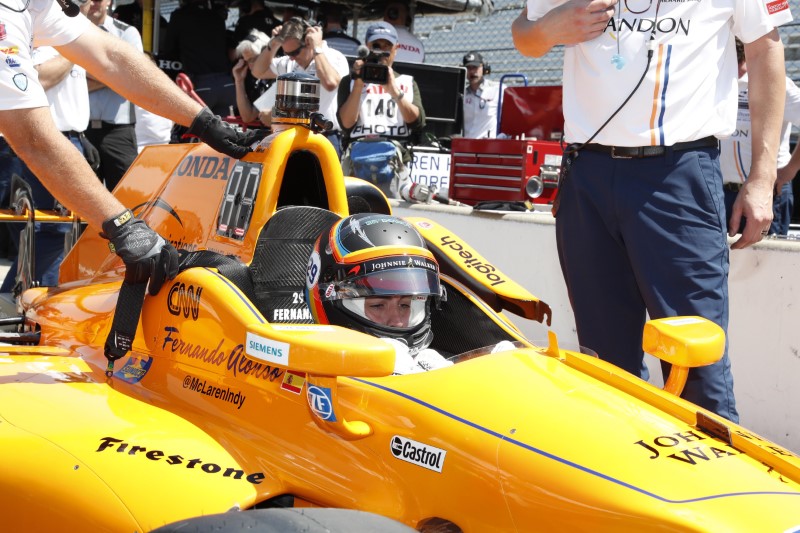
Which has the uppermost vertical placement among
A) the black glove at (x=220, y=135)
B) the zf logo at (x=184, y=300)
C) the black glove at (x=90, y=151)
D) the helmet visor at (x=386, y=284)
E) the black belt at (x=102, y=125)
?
the black glove at (x=220, y=135)

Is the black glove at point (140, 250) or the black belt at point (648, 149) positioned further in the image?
the black belt at point (648, 149)

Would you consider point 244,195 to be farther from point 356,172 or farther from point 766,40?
point 356,172

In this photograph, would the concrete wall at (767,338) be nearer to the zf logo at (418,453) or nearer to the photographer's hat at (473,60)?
the zf logo at (418,453)

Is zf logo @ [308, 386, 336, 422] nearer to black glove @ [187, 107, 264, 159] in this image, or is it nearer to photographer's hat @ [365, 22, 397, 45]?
black glove @ [187, 107, 264, 159]

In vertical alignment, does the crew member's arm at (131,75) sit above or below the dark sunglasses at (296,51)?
below

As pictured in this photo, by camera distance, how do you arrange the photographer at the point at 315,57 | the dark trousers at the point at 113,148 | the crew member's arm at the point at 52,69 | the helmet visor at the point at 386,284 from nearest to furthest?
the helmet visor at the point at 386,284 → the crew member's arm at the point at 52,69 → the dark trousers at the point at 113,148 → the photographer at the point at 315,57

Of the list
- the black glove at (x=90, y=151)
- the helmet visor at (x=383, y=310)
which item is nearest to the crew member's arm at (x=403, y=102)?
the black glove at (x=90, y=151)

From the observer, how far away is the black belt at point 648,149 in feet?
11.1

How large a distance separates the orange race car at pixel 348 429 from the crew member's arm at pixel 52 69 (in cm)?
322

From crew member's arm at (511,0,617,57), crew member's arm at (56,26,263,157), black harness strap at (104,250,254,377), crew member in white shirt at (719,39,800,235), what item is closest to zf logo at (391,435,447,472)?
black harness strap at (104,250,254,377)

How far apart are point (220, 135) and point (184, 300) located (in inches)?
42.8

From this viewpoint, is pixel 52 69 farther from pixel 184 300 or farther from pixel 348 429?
pixel 348 429

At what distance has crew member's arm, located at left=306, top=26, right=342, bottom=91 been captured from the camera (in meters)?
8.16

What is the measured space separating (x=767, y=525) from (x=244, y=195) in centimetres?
243
